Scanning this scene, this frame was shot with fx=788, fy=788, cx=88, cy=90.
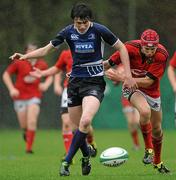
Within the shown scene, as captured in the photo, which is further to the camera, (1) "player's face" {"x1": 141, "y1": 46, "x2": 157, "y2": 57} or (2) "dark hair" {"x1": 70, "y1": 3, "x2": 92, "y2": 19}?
(1) "player's face" {"x1": 141, "y1": 46, "x2": 157, "y2": 57}

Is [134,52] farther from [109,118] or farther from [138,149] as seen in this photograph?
[109,118]

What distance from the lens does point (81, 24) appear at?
32.8ft

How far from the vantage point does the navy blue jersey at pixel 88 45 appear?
33.3ft

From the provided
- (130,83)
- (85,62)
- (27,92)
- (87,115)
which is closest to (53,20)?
(27,92)

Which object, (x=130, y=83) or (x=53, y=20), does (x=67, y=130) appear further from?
(x=53, y=20)

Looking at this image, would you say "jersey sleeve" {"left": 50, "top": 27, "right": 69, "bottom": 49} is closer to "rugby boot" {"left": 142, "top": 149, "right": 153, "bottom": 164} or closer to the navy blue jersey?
the navy blue jersey

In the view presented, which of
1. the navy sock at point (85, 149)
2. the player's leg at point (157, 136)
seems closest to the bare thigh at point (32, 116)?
the player's leg at point (157, 136)

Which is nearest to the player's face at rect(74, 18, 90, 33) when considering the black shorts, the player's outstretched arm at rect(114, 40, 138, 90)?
the player's outstretched arm at rect(114, 40, 138, 90)

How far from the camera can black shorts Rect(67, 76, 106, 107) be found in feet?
33.4

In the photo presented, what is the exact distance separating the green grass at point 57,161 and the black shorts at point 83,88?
1.01 m

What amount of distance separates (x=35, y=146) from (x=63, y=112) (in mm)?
5307

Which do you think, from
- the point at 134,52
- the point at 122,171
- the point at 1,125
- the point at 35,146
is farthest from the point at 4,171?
the point at 1,125

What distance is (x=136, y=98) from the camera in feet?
35.3

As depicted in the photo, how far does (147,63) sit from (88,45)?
100cm
